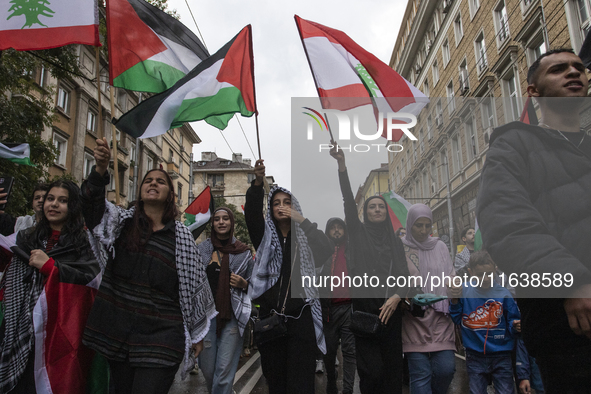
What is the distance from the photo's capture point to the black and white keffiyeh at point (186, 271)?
8.99 ft

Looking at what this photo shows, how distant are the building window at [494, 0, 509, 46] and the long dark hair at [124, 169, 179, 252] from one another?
51.7ft

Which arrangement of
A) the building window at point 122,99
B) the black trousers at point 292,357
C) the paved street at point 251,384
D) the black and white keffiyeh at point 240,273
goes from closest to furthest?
the black trousers at point 292,357, the black and white keffiyeh at point 240,273, the paved street at point 251,384, the building window at point 122,99

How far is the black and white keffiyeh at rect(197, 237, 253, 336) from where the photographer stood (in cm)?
407

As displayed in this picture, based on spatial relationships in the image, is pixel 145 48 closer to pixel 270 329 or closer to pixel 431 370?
pixel 270 329

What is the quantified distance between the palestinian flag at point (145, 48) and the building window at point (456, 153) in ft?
9.51

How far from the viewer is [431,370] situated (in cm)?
352

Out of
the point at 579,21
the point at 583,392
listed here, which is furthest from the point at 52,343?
the point at 579,21

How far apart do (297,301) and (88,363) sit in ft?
4.81

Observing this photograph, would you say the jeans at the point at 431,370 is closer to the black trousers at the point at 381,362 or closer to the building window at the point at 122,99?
the black trousers at the point at 381,362

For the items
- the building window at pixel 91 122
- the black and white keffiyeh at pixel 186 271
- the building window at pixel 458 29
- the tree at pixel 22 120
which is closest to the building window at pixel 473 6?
the building window at pixel 458 29

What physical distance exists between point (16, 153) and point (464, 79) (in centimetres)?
1602

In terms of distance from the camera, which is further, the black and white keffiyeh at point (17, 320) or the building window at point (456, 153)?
the black and white keffiyeh at point (17, 320)

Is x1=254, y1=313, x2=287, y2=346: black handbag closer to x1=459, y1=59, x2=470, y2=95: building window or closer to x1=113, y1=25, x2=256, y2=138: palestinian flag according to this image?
x1=113, y1=25, x2=256, y2=138: palestinian flag

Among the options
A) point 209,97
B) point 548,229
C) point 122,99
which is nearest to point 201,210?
point 209,97
